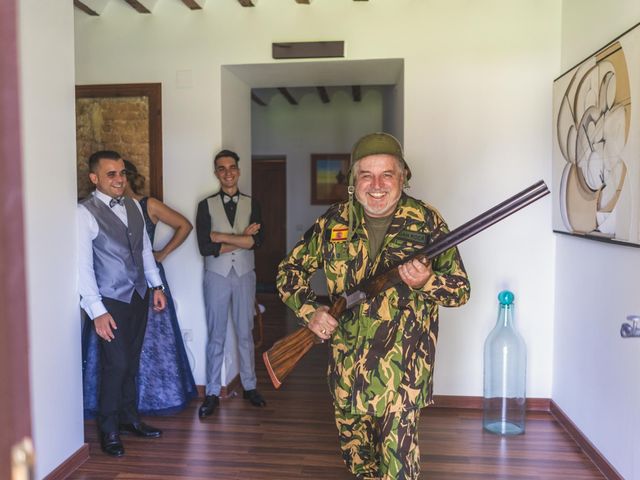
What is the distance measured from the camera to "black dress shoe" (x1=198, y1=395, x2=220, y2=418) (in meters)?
3.65

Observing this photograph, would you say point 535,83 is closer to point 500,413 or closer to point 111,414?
point 500,413

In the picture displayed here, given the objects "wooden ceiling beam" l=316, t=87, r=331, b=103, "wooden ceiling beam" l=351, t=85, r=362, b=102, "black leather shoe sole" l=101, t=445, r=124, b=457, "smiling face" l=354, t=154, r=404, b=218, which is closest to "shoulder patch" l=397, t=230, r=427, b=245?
"smiling face" l=354, t=154, r=404, b=218

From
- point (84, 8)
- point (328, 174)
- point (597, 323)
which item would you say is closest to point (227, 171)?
point (84, 8)

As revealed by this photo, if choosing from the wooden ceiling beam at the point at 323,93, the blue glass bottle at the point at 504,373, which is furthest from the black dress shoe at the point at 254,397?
the wooden ceiling beam at the point at 323,93

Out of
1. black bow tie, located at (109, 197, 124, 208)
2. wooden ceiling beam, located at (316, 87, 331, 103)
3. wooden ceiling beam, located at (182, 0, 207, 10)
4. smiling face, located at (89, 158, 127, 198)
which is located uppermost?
wooden ceiling beam, located at (316, 87, 331, 103)

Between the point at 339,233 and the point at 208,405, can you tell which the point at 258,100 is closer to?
the point at 208,405

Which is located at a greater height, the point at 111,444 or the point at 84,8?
the point at 84,8

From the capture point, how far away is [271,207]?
8.43m

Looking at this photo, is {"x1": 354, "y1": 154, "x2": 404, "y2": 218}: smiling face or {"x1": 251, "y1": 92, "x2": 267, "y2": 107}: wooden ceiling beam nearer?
{"x1": 354, "y1": 154, "x2": 404, "y2": 218}: smiling face

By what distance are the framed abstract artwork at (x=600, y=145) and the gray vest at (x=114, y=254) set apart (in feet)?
8.09

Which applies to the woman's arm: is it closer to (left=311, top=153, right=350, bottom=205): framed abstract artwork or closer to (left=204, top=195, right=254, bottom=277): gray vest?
(left=204, top=195, right=254, bottom=277): gray vest

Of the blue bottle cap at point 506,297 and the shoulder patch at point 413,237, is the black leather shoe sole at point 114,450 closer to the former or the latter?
the shoulder patch at point 413,237

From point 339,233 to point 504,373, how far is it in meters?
1.96

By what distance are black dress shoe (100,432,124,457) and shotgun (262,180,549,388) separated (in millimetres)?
1322
